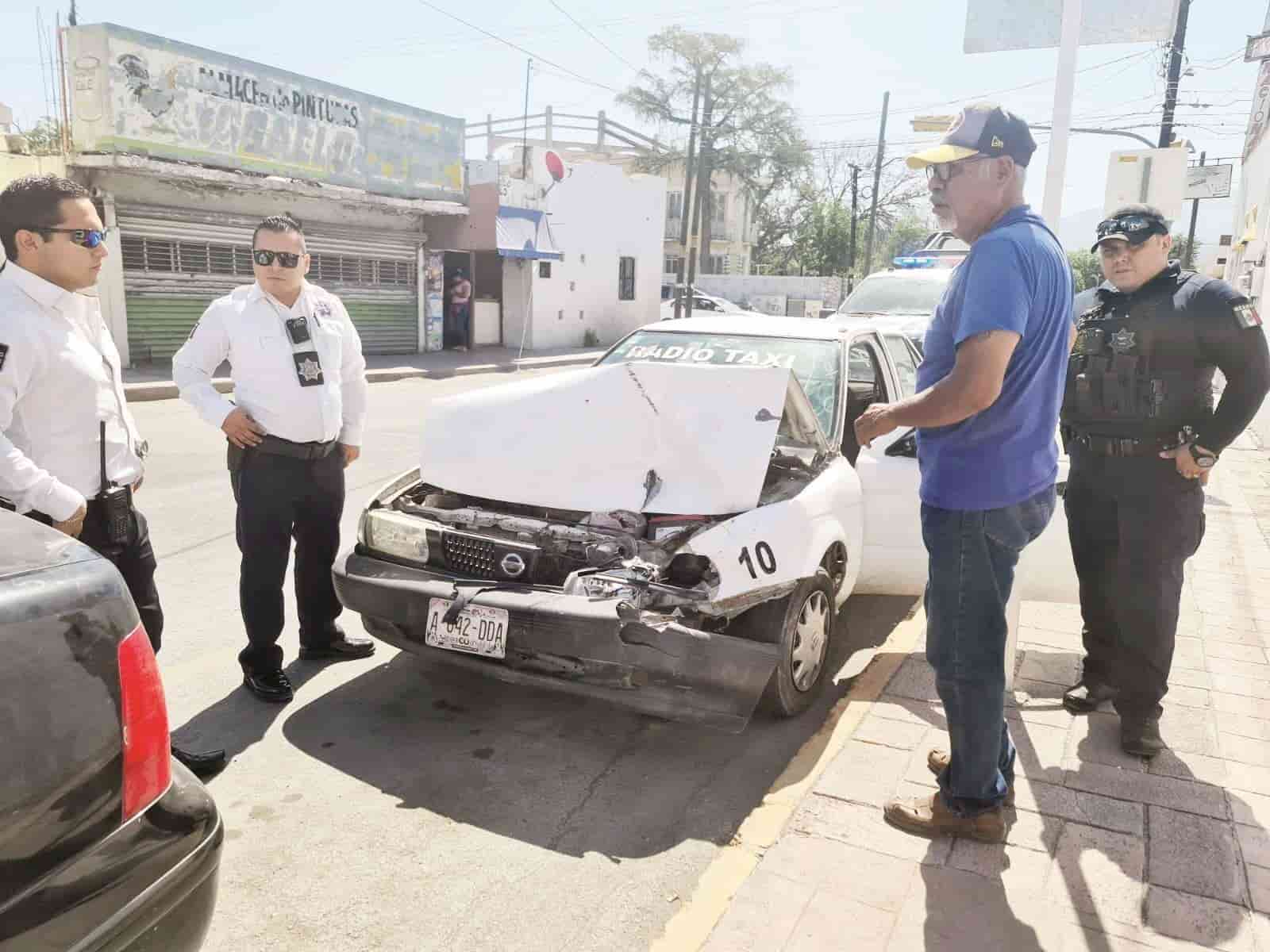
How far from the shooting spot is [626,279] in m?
29.3

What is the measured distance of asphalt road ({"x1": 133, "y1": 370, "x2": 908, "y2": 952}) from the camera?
253 cm

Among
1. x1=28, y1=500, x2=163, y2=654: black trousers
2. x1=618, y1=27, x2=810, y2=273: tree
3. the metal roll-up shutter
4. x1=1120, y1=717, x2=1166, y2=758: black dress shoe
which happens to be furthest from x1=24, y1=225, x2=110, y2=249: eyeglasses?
x1=618, y1=27, x2=810, y2=273: tree

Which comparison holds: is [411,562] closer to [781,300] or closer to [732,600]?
[732,600]

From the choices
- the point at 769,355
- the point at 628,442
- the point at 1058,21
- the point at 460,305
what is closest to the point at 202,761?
the point at 628,442

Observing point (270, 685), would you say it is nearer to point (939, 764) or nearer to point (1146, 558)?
point (939, 764)

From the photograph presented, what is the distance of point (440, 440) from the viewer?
4.00 meters

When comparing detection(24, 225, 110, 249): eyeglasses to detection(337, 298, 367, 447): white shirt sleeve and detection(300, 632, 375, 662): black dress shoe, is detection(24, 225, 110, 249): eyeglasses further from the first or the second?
detection(300, 632, 375, 662): black dress shoe

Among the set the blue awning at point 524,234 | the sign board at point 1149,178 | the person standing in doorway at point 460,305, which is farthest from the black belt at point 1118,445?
the person standing in doorway at point 460,305

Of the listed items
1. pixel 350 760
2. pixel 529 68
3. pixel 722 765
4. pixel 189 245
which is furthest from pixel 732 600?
pixel 529 68

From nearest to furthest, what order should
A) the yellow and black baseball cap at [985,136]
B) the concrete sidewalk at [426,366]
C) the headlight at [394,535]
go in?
1. the yellow and black baseball cap at [985,136]
2. the headlight at [394,535]
3. the concrete sidewalk at [426,366]

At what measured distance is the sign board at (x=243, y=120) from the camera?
14242mm

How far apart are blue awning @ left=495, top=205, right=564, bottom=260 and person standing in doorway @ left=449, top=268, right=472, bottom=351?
1.20m

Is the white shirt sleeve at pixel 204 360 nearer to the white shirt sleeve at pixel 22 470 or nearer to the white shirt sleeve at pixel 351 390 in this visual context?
the white shirt sleeve at pixel 351 390

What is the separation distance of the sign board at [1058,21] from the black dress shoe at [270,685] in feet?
14.3
